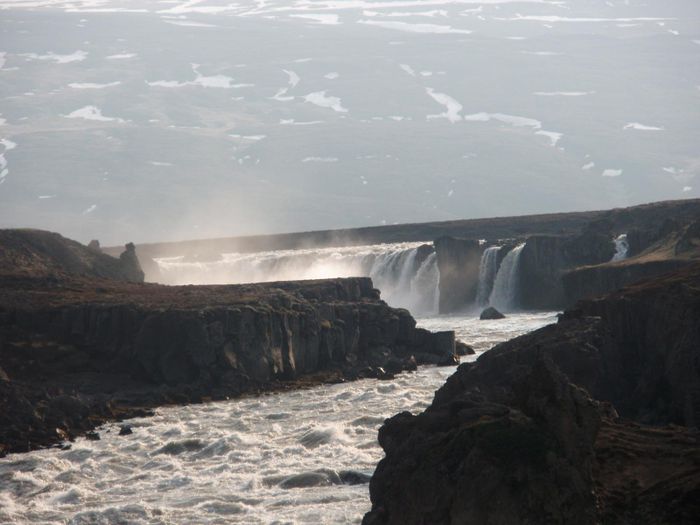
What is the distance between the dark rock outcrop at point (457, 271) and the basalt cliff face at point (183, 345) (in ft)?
142

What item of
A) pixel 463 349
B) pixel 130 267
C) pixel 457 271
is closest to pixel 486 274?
pixel 457 271

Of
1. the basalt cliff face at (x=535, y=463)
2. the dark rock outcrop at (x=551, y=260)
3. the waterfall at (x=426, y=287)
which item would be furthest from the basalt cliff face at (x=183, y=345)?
the waterfall at (x=426, y=287)

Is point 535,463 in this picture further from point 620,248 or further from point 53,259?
point 620,248

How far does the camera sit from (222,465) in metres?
63.8

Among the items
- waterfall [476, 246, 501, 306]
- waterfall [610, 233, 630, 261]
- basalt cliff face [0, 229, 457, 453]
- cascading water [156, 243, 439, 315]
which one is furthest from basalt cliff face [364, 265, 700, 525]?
cascading water [156, 243, 439, 315]

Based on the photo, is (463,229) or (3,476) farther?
(463,229)

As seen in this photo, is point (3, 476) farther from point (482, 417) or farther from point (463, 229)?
point (463, 229)

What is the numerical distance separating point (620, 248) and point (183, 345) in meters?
64.4

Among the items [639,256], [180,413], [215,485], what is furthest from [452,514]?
[639,256]

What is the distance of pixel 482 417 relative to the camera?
4203 centimetres

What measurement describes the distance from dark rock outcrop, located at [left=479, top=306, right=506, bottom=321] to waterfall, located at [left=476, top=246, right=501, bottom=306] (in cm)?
1355

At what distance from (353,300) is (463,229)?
7901 cm

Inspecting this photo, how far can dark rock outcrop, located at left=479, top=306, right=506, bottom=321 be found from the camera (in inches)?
5148

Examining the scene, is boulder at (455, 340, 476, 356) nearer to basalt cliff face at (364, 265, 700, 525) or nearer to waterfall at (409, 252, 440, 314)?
waterfall at (409, 252, 440, 314)
